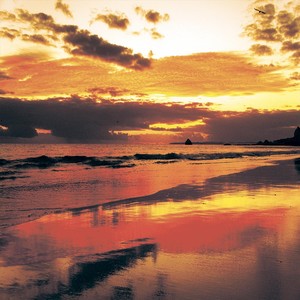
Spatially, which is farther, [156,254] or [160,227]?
[160,227]

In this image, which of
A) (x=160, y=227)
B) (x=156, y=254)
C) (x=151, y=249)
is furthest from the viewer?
(x=160, y=227)

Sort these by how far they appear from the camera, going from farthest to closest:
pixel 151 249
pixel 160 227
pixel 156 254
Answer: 1. pixel 160 227
2. pixel 151 249
3. pixel 156 254

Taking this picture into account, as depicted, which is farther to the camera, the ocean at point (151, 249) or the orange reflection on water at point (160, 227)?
the orange reflection on water at point (160, 227)

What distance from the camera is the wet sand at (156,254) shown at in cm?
616

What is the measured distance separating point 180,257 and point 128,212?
5.82 meters

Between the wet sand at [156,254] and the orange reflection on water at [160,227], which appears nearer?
the wet sand at [156,254]

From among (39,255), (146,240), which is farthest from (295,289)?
(39,255)

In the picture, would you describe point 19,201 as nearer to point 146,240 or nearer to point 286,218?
point 146,240

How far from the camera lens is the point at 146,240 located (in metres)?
9.42

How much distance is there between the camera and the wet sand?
616 centimetres

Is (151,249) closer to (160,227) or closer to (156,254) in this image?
(156,254)

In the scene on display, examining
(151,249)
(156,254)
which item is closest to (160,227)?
(151,249)

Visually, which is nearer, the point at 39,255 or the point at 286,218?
the point at 39,255

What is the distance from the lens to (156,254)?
321 inches
